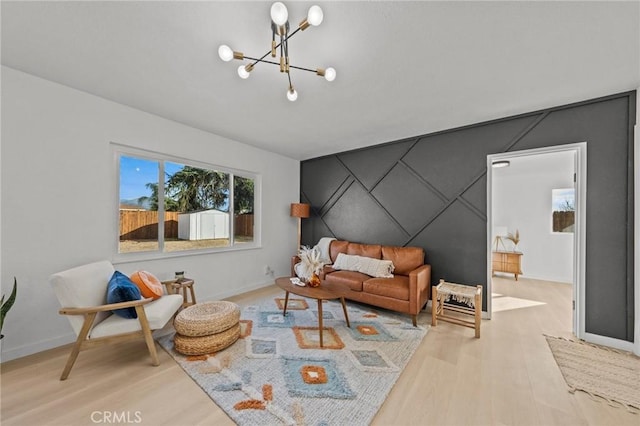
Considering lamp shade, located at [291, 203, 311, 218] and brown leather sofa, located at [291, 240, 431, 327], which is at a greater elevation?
lamp shade, located at [291, 203, 311, 218]

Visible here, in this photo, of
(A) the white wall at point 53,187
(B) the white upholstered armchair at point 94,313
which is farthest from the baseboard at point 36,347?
(B) the white upholstered armchair at point 94,313

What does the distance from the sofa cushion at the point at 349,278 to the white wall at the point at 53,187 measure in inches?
86.7

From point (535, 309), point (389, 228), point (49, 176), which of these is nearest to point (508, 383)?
point (535, 309)

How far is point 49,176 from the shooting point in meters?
2.30

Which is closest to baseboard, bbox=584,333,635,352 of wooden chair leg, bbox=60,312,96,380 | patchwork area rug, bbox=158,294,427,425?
patchwork area rug, bbox=158,294,427,425

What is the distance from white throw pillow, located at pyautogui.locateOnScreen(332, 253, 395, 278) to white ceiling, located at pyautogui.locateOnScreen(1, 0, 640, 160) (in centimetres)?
203

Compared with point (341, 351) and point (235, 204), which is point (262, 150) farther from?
point (341, 351)

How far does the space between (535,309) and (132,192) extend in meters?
5.62

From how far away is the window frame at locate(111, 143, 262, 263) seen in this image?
2.77m

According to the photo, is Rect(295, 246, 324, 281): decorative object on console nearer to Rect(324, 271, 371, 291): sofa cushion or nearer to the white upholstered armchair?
Rect(324, 271, 371, 291): sofa cushion

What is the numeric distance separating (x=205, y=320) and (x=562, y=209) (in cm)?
675

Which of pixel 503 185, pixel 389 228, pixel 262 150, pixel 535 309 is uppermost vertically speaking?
pixel 262 150

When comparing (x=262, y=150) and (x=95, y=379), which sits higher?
(x=262, y=150)

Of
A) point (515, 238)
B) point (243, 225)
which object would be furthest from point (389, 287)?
point (515, 238)
